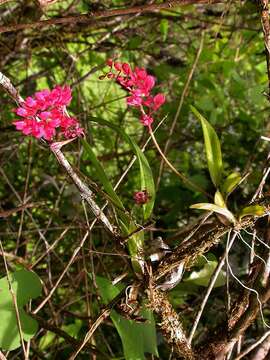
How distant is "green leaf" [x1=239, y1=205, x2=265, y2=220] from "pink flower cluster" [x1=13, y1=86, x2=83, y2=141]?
241mm

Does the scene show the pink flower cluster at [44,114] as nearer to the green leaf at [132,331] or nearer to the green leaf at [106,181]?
the green leaf at [106,181]

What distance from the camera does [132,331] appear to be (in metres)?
0.90

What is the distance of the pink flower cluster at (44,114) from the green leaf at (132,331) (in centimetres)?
32

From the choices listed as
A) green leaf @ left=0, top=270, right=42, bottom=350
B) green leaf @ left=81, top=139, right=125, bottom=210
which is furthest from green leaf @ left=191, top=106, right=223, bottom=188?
green leaf @ left=0, top=270, right=42, bottom=350

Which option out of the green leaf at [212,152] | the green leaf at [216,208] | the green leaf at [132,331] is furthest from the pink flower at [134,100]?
the green leaf at [132,331]

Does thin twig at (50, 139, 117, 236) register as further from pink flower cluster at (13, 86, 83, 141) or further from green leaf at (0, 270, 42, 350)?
green leaf at (0, 270, 42, 350)

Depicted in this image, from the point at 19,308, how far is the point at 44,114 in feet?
1.29

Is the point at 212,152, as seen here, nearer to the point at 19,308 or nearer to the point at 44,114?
the point at 44,114

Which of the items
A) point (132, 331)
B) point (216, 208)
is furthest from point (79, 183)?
point (132, 331)

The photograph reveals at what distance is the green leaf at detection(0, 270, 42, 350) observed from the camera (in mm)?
897

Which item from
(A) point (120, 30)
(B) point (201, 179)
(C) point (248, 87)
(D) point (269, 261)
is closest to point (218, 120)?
(C) point (248, 87)

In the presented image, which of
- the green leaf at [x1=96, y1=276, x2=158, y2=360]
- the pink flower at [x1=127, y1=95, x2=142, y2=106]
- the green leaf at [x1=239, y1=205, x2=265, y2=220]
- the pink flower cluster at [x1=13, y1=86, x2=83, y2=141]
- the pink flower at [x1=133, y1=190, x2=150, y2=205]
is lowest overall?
the green leaf at [x1=96, y1=276, x2=158, y2=360]

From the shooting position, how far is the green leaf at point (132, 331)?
875 millimetres

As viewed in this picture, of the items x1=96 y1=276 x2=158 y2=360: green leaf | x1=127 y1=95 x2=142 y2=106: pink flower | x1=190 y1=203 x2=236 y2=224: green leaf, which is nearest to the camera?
x1=190 y1=203 x2=236 y2=224: green leaf
